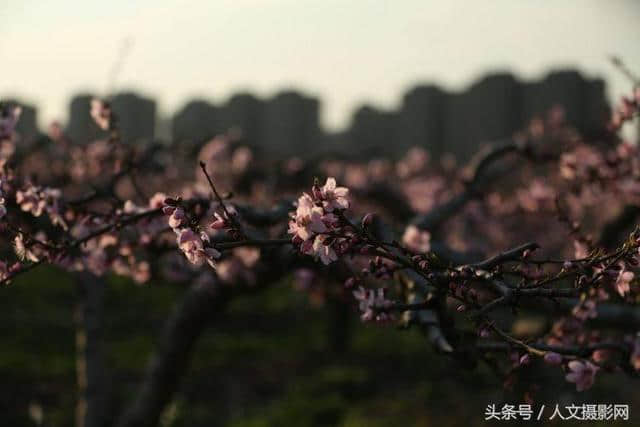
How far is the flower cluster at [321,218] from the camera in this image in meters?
2.30

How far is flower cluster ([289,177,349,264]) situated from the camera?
2297 mm

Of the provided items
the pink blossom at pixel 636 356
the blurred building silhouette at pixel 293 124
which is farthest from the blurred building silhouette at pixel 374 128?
the pink blossom at pixel 636 356

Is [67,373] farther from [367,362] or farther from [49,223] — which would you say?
[49,223]

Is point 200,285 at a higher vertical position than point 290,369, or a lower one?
lower

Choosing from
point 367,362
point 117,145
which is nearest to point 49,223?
point 117,145

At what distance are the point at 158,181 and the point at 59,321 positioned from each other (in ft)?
12.3

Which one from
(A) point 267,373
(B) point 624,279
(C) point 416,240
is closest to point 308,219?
(B) point 624,279

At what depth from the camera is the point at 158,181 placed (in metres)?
17.0

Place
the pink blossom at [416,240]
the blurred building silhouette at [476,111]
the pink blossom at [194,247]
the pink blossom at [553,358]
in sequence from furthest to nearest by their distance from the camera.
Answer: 1. the blurred building silhouette at [476,111]
2. the pink blossom at [416,240]
3. the pink blossom at [553,358]
4. the pink blossom at [194,247]

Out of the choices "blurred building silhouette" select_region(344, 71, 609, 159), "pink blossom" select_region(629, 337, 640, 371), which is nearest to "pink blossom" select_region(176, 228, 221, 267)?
"pink blossom" select_region(629, 337, 640, 371)

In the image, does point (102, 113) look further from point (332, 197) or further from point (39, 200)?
point (332, 197)

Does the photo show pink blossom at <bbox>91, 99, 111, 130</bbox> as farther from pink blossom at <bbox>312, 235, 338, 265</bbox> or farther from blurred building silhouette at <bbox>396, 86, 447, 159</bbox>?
blurred building silhouette at <bbox>396, 86, 447, 159</bbox>

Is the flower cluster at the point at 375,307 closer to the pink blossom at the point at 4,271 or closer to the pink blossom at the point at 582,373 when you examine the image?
the pink blossom at the point at 582,373

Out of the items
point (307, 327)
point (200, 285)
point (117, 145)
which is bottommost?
point (200, 285)
